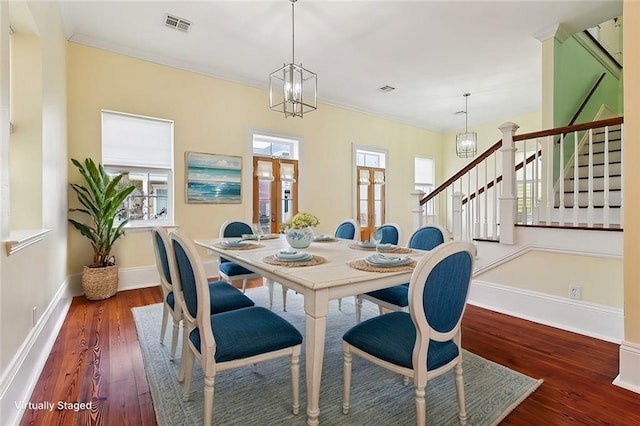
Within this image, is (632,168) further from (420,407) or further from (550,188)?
(420,407)

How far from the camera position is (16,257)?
1.74 m

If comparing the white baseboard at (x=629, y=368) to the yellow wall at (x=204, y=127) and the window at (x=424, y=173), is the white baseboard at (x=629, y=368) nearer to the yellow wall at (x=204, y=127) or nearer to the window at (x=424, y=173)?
the yellow wall at (x=204, y=127)

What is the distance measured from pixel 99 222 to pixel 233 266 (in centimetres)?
171

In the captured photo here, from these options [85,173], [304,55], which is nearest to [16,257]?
[85,173]

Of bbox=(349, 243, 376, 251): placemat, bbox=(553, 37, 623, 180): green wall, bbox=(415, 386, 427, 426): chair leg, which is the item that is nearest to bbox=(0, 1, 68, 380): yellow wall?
bbox=(415, 386, 427, 426): chair leg

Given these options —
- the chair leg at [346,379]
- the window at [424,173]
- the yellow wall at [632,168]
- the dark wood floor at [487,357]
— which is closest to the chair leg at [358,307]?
the dark wood floor at [487,357]

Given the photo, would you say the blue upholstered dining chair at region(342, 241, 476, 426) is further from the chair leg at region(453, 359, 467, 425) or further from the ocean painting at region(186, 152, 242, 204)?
the ocean painting at region(186, 152, 242, 204)

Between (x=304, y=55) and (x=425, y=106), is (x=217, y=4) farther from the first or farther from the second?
(x=425, y=106)

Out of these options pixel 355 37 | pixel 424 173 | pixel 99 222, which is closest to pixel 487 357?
pixel 355 37

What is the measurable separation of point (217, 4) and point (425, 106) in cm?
434

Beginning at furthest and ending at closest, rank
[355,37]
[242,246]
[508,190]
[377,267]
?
[355,37], [508,190], [242,246], [377,267]

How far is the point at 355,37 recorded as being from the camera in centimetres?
358

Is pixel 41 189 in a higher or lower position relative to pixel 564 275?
higher

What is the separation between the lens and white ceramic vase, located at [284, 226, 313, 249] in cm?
234
